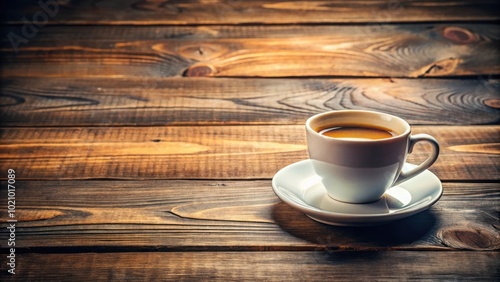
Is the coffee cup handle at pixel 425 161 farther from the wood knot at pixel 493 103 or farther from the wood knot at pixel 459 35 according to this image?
the wood knot at pixel 459 35

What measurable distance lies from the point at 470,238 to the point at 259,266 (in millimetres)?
234

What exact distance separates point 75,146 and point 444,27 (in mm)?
905

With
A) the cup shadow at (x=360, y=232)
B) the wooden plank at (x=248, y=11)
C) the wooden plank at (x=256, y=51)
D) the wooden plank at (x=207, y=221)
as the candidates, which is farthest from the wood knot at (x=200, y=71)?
the cup shadow at (x=360, y=232)

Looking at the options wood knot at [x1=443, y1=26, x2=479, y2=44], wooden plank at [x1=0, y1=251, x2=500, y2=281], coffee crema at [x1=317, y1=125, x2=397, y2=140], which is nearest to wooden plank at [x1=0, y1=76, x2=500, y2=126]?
wood knot at [x1=443, y1=26, x2=479, y2=44]

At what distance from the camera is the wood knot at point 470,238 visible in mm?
678

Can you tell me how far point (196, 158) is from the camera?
920mm

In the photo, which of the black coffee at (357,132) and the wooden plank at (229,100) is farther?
the wooden plank at (229,100)

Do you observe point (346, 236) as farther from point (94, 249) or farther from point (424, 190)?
point (94, 249)

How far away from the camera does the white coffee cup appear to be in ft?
2.27

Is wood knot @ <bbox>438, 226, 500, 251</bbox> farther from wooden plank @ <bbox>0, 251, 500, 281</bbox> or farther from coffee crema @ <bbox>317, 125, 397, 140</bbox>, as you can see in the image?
coffee crema @ <bbox>317, 125, 397, 140</bbox>

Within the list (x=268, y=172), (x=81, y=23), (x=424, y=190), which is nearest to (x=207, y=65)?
(x=81, y=23)

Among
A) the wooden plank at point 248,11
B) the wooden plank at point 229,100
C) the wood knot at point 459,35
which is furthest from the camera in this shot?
the wooden plank at point 248,11

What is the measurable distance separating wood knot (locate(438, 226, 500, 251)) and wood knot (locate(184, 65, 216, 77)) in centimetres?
68

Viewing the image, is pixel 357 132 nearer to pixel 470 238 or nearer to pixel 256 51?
pixel 470 238
